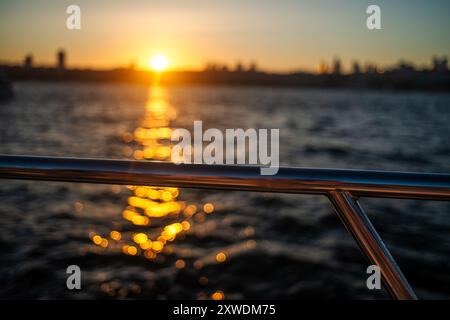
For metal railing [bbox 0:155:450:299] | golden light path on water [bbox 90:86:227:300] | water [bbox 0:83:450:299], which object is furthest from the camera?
golden light path on water [bbox 90:86:227:300]

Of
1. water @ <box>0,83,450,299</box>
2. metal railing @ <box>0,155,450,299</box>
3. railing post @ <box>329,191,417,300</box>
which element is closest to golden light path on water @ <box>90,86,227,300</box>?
water @ <box>0,83,450,299</box>

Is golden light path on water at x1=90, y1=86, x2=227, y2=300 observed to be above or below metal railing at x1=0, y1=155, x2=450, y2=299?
below

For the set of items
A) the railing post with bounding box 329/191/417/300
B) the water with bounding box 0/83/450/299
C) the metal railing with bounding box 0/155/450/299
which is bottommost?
the water with bounding box 0/83/450/299

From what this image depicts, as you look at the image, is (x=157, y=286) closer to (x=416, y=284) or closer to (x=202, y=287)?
(x=202, y=287)

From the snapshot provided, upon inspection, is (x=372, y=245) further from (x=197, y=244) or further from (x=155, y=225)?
(x=155, y=225)

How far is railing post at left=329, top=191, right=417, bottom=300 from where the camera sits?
1062mm

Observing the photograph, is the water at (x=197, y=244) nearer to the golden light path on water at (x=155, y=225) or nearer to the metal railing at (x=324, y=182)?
the golden light path on water at (x=155, y=225)

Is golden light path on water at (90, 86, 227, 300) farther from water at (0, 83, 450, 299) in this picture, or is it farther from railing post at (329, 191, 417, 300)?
railing post at (329, 191, 417, 300)

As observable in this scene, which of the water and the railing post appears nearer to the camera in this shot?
the railing post

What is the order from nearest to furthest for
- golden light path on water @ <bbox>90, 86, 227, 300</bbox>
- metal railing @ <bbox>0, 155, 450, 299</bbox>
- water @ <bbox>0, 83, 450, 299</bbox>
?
metal railing @ <bbox>0, 155, 450, 299</bbox>
water @ <bbox>0, 83, 450, 299</bbox>
golden light path on water @ <bbox>90, 86, 227, 300</bbox>

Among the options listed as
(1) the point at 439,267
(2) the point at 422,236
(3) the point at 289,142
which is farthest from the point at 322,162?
(1) the point at 439,267

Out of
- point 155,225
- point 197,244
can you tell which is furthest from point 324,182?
point 155,225

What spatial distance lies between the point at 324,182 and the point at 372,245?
189mm

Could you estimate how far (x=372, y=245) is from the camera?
1.07 meters
